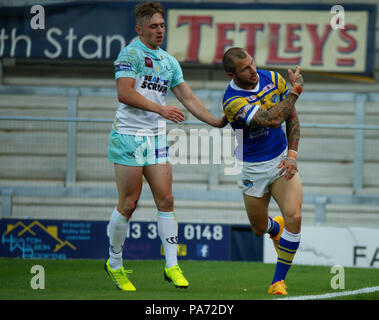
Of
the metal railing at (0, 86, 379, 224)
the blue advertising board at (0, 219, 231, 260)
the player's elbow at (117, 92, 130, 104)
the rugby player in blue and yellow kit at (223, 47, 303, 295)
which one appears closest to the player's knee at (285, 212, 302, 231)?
the rugby player in blue and yellow kit at (223, 47, 303, 295)

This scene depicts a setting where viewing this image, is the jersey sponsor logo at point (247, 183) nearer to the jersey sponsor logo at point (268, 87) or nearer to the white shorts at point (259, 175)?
the white shorts at point (259, 175)

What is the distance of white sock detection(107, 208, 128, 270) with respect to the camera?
623 centimetres

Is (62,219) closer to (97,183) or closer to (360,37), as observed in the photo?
(97,183)

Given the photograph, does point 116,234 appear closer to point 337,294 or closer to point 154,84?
point 154,84

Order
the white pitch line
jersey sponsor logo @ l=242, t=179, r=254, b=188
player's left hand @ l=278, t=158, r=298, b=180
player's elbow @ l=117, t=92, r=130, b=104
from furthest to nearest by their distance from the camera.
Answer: jersey sponsor logo @ l=242, t=179, r=254, b=188 → player's left hand @ l=278, t=158, r=298, b=180 → player's elbow @ l=117, t=92, r=130, b=104 → the white pitch line

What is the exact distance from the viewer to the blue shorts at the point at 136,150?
20.1 feet

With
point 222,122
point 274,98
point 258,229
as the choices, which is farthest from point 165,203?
point 274,98

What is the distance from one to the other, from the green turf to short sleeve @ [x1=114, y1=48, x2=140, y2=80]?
68.7 inches

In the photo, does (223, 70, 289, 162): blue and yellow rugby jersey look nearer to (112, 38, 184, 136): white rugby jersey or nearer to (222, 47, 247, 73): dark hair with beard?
(222, 47, 247, 73): dark hair with beard

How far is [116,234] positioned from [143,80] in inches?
51.4

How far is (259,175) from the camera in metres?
6.26

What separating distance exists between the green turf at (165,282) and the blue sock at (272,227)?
0.49 m

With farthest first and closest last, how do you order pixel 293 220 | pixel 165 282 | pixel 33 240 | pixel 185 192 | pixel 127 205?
pixel 185 192 → pixel 33 240 → pixel 165 282 → pixel 127 205 → pixel 293 220

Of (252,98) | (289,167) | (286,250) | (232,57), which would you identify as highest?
(232,57)
